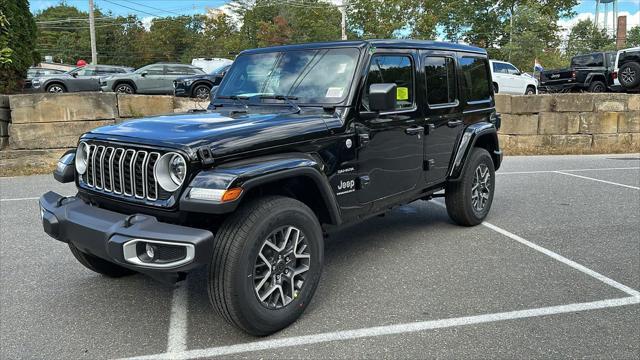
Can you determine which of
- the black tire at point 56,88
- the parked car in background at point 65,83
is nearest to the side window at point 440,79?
the parked car in background at point 65,83

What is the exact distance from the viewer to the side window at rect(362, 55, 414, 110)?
163 inches

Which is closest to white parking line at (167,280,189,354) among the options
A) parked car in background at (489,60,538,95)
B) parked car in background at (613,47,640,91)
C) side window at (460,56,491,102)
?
side window at (460,56,491,102)

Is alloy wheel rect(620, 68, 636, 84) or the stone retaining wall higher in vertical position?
alloy wheel rect(620, 68, 636, 84)

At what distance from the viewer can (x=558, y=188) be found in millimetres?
8164

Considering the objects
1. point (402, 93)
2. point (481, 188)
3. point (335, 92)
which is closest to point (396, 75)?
point (402, 93)

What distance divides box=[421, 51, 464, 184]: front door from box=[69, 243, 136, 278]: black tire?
9.37ft

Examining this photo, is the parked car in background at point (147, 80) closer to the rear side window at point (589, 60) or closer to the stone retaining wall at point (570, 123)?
the stone retaining wall at point (570, 123)

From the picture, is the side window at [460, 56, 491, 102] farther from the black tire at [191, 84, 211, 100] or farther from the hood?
the black tire at [191, 84, 211, 100]

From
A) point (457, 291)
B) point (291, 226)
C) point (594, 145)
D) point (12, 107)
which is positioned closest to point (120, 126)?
point (291, 226)

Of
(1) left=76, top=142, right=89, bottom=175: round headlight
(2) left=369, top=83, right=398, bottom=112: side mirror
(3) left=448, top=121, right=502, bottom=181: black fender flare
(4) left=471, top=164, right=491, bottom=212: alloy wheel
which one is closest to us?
→ (1) left=76, top=142, right=89, bottom=175: round headlight

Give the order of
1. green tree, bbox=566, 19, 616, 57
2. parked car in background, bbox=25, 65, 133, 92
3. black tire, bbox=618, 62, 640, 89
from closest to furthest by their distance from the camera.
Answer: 1. black tire, bbox=618, 62, 640, 89
2. parked car in background, bbox=25, 65, 133, 92
3. green tree, bbox=566, 19, 616, 57

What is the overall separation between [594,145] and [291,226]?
1254 cm

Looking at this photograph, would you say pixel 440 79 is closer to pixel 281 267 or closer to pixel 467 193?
pixel 467 193

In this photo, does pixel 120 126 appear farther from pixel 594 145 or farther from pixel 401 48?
pixel 594 145
